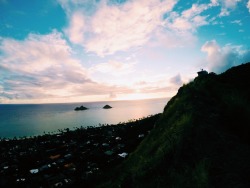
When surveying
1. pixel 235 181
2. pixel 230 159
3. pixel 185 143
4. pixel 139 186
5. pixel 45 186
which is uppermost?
pixel 185 143

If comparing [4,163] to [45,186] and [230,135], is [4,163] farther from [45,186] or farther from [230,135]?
[230,135]

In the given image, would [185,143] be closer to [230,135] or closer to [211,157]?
[211,157]

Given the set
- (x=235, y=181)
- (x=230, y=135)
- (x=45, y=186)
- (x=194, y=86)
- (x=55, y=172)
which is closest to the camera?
(x=235, y=181)

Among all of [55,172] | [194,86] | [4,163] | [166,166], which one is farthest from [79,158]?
[166,166]

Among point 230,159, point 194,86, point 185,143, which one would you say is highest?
point 194,86

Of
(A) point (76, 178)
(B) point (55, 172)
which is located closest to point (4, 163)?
(B) point (55, 172)

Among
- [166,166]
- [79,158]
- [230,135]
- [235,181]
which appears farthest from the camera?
[79,158]

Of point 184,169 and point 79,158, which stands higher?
point 184,169

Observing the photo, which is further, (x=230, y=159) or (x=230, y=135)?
(x=230, y=135)

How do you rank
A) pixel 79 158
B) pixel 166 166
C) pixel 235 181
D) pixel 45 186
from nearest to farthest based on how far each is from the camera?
1. pixel 235 181
2. pixel 166 166
3. pixel 45 186
4. pixel 79 158
